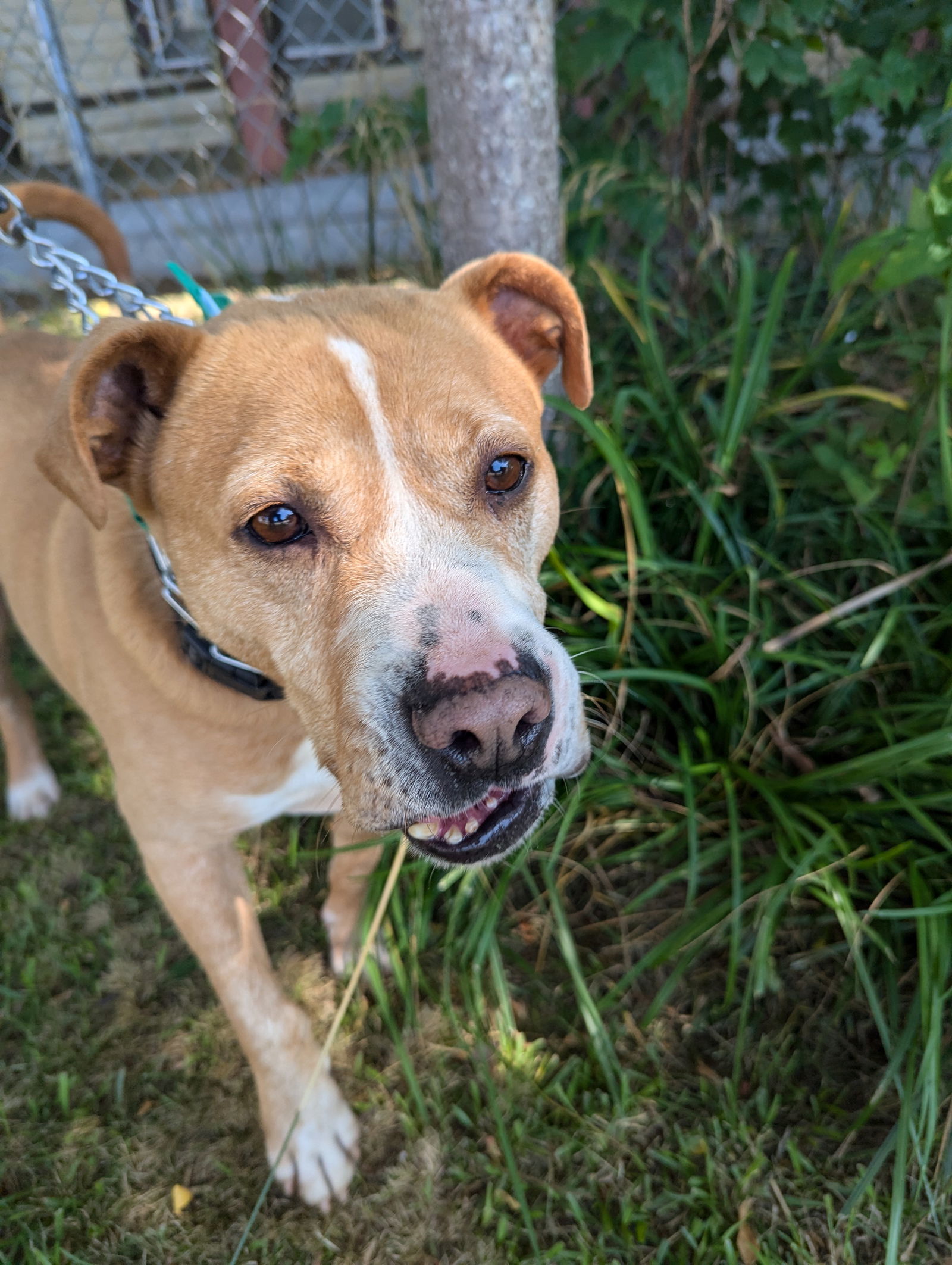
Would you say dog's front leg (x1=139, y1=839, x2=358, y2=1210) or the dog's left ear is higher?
the dog's left ear

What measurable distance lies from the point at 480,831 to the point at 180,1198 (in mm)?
1446

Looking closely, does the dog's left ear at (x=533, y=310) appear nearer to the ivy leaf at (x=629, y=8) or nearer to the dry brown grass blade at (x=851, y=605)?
the dry brown grass blade at (x=851, y=605)

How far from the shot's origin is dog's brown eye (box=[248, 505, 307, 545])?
1685mm

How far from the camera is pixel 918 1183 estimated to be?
6.70ft

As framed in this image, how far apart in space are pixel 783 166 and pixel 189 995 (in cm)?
407

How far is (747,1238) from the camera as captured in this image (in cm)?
207

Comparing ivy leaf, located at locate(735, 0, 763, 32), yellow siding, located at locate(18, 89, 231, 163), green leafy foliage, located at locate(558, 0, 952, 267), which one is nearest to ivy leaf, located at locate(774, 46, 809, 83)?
green leafy foliage, located at locate(558, 0, 952, 267)

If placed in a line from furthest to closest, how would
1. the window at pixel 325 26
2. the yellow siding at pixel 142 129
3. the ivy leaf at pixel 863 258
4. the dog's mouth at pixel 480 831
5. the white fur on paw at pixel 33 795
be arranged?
the yellow siding at pixel 142 129 → the window at pixel 325 26 → the white fur on paw at pixel 33 795 → the ivy leaf at pixel 863 258 → the dog's mouth at pixel 480 831

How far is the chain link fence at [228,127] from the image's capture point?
4125 millimetres

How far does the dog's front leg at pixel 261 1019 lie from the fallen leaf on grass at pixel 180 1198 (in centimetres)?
22

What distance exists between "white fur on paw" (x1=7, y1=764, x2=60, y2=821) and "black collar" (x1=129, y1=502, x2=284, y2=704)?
5.54 feet

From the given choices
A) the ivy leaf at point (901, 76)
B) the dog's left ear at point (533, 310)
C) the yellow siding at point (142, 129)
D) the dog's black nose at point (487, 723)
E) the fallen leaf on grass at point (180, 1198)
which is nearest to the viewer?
the dog's black nose at point (487, 723)

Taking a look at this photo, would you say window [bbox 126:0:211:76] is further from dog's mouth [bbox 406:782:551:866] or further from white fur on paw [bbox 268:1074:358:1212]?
white fur on paw [bbox 268:1074:358:1212]

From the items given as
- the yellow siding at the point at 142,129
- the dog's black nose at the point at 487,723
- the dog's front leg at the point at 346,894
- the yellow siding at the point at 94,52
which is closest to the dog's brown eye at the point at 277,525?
the dog's black nose at the point at 487,723
